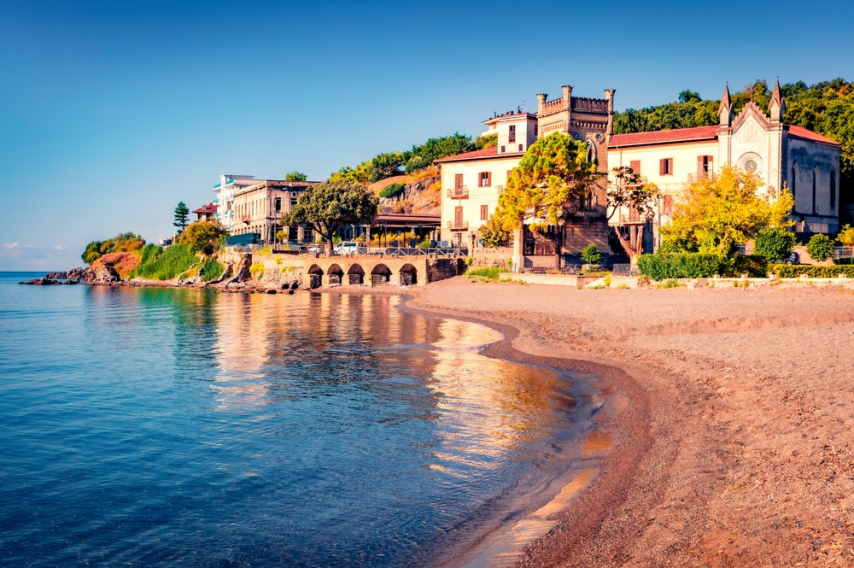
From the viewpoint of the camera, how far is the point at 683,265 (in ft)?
133

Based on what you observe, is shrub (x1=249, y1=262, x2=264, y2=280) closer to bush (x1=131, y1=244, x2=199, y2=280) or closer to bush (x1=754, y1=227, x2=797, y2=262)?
bush (x1=131, y1=244, x2=199, y2=280)

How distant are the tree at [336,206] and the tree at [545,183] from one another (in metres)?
21.0

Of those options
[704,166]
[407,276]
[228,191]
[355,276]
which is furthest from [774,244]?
[228,191]

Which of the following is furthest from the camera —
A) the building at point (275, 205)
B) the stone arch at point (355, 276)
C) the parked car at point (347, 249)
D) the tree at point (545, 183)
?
the building at point (275, 205)

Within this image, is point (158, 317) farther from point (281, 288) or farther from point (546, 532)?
point (546, 532)

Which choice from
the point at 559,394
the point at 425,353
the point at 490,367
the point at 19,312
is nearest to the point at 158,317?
the point at 19,312

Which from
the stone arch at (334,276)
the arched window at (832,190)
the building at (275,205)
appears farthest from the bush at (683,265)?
the building at (275,205)

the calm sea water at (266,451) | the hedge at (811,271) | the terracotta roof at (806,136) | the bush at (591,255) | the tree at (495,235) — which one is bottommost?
the calm sea water at (266,451)

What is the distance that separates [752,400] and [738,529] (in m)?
6.53

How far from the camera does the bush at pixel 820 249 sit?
45.7 m

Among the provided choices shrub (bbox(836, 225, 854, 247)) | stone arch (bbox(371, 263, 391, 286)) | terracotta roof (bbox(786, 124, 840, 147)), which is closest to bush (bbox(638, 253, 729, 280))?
shrub (bbox(836, 225, 854, 247))

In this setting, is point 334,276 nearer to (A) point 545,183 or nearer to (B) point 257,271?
(B) point 257,271

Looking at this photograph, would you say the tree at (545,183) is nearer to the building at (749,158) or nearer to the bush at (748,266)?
the building at (749,158)

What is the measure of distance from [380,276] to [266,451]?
5624 centimetres
